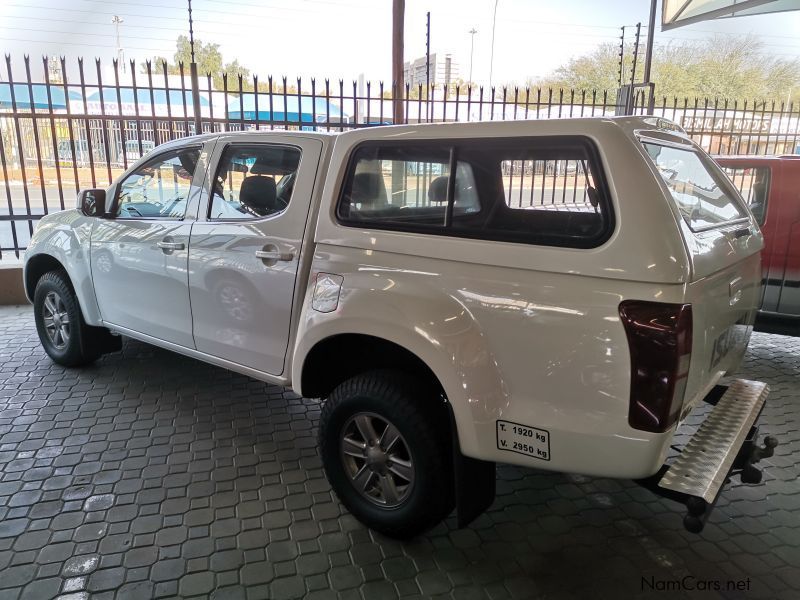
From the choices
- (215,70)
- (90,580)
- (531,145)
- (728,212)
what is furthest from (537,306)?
(215,70)

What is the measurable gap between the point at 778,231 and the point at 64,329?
19.4 ft

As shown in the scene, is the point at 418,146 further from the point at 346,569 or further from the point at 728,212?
the point at 346,569

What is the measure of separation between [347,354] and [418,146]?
111 centimetres

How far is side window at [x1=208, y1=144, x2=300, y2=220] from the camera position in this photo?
3205 millimetres

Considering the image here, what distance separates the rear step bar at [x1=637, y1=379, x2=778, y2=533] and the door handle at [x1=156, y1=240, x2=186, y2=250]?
287cm

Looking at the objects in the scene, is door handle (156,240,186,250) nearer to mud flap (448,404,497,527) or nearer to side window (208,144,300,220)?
side window (208,144,300,220)

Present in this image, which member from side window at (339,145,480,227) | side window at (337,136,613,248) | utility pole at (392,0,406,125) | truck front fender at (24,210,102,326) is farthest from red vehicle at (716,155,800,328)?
utility pole at (392,0,406,125)

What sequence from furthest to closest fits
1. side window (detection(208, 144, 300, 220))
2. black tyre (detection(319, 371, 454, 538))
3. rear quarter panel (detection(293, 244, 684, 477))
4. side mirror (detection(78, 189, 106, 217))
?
side mirror (detection(78, 189, 106, 217)) < side window (detection(208, 144, 300, 220)) < black tyre (detection(319, 371, 454, 538)) < rear quarter panel (detection(293, 244, 684, 477))

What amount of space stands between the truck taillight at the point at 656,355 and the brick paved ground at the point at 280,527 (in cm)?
99

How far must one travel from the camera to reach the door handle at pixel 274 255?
3021 millimetres

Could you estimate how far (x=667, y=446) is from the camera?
2.04m

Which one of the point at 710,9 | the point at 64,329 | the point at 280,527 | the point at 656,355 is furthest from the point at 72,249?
the point at 710,9

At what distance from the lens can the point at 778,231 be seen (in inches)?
184

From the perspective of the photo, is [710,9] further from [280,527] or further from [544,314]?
[280,527]
